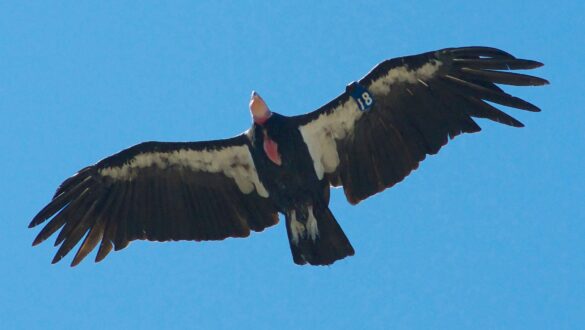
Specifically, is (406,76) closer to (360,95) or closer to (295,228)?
(360,95)

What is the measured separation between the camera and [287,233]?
19.5 meters

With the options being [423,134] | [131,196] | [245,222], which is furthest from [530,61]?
[131,196]

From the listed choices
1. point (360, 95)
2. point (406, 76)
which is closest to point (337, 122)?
point (360, 95)

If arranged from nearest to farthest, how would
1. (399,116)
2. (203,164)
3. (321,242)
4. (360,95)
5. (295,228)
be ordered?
1. (321,242)
2. (295,228)
3. (360,95)
4. (399,116)
5. (203,164)

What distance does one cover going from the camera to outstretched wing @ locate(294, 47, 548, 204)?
63.9 feet

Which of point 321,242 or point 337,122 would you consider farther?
point 337,122

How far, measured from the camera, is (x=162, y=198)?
20375 millimetres

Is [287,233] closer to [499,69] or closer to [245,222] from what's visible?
[245,222]

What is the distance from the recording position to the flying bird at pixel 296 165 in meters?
19.3

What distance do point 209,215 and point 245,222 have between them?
538 mm

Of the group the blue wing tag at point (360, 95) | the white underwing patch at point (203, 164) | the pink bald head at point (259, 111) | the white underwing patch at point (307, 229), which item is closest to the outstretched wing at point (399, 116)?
the blue wing tag at point (360, 95)

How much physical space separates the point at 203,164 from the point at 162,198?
77 cm

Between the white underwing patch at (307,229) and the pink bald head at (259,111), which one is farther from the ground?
the pink bald head at (259,111)

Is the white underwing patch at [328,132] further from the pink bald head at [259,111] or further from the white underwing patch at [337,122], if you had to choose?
the pink bald head at [259,111]
